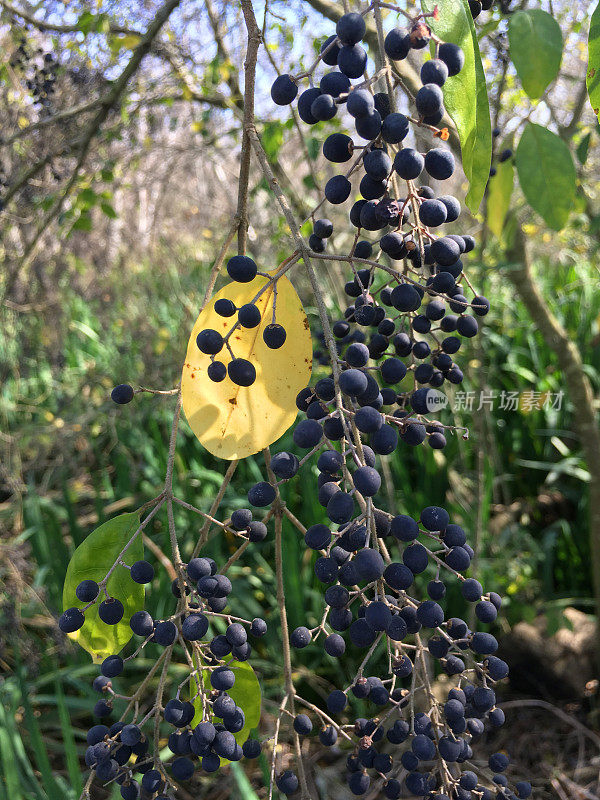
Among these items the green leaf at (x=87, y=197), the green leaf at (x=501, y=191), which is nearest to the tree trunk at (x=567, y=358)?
the green leaf at (x=501, y=191)

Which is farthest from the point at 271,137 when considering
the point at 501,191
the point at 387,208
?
the point at 387,208

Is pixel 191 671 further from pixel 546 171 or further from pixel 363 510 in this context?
pixel 546 171

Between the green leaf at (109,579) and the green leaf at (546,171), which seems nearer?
the green leaf at (109,579)

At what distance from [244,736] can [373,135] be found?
0.58m

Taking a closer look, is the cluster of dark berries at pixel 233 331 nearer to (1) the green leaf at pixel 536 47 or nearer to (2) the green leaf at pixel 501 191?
(1) the green leaf at pixel 536 47

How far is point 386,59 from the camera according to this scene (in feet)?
1.68

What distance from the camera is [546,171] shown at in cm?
84

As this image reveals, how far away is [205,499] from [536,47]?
1.94 metres

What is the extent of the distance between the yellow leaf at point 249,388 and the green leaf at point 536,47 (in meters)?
0.35

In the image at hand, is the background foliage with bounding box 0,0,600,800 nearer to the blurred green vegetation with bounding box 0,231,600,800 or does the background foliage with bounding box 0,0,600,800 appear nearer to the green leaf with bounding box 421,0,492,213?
the blurred green vegetation with bounding box 0,231,600,800

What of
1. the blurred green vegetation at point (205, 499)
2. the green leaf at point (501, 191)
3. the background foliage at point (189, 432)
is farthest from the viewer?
the blurred green vegetation at point (205, 499)

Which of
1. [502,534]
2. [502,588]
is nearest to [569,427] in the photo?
[502,534]

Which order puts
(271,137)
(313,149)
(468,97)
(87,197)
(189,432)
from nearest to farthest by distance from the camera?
(468,97), (271,137), (313,149), (87,197), (189,432)

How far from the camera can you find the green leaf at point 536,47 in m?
0.67
